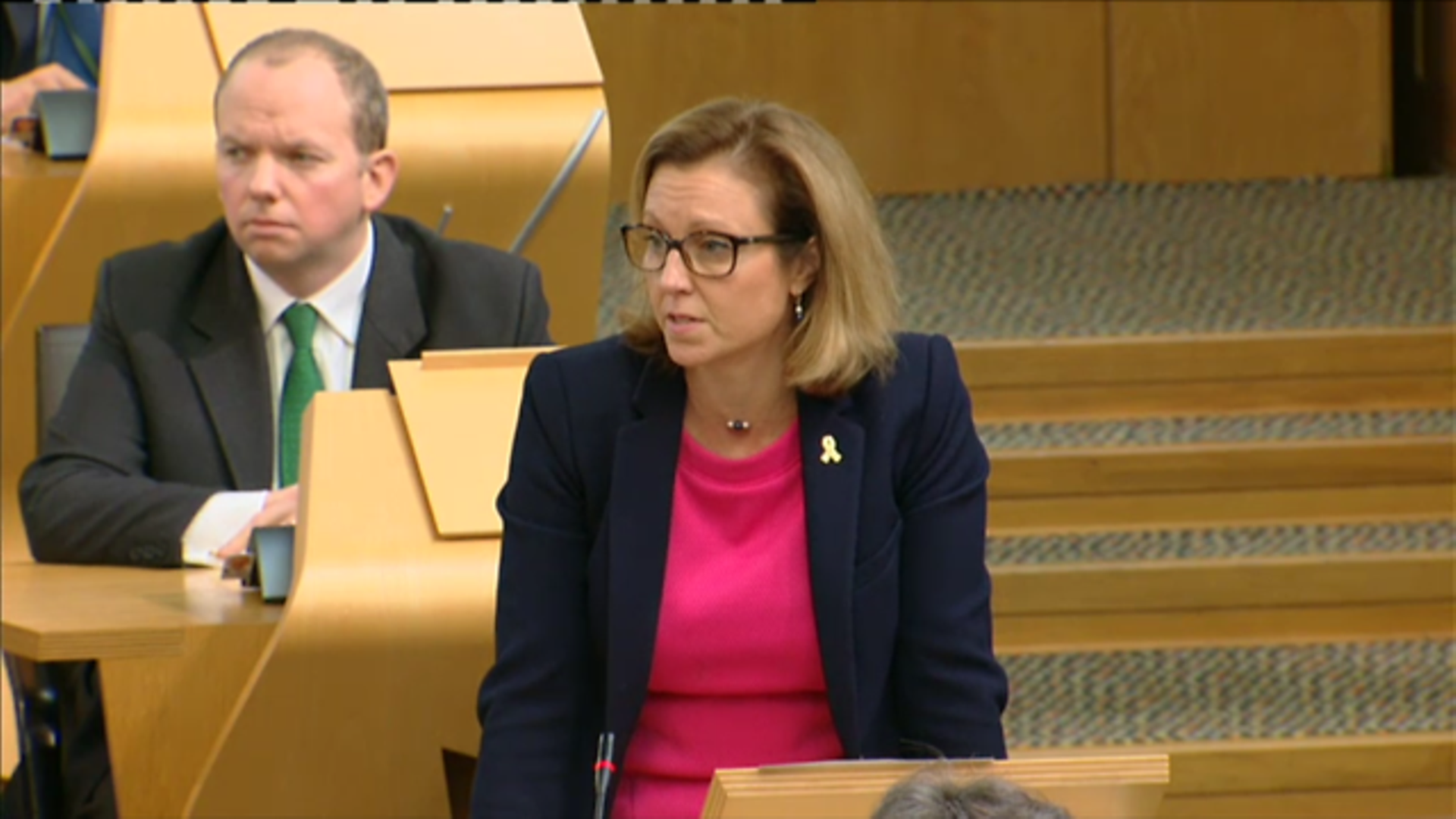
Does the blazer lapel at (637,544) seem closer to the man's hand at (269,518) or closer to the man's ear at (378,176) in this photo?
the man's hand at (269,518)

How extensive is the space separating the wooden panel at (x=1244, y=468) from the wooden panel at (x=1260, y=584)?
30 centimetres

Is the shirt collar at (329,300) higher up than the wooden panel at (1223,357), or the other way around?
the shirt collar at (329,300)

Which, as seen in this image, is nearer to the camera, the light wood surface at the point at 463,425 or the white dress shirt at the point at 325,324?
the light wood surface at the point at 463,425

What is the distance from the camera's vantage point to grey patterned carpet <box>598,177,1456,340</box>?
500 cm

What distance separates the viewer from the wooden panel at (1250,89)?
6328 millimetres

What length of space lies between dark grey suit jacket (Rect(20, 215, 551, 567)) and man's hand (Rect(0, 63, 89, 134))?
1.26 meters

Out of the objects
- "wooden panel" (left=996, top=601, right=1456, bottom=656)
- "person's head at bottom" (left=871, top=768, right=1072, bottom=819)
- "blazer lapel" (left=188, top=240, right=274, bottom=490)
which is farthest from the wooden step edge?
"person's head at bottom" (left=871, top=768, right=1072, bottom=819)

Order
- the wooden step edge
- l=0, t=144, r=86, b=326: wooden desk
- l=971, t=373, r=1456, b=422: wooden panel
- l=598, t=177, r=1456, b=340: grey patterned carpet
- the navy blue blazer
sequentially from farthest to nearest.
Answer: l=598, t=177, r=1456, b=340: grey patterned carpet → l=971, t=373, r=1456, b=422: wooden panel → l=0, t=144, r=86, b=326: wooden desk → the wooden step edge → the navy blue blazer

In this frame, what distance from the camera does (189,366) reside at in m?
3.22

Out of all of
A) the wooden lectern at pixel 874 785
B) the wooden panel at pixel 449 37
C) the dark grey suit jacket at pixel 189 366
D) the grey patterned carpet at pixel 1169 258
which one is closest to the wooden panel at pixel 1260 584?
the grey patterned carpet at pixel 1169 258

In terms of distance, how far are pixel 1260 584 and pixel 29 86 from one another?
236 centimetres

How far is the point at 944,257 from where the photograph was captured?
5.61 m

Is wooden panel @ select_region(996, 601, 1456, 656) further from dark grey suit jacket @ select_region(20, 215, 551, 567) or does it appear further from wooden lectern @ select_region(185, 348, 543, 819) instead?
wooden lectern @ select_region(185, 348, 543, 819)

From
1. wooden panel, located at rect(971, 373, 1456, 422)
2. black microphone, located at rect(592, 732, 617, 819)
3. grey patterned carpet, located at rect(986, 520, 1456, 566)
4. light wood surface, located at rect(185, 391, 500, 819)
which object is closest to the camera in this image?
black microphone, located at rect(592, 732, 617, 819)
